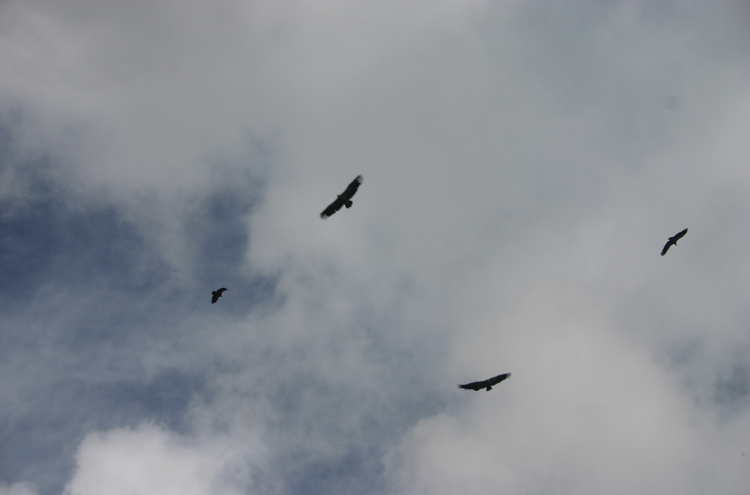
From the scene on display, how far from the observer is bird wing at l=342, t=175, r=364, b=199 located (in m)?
41.6

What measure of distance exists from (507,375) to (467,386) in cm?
426

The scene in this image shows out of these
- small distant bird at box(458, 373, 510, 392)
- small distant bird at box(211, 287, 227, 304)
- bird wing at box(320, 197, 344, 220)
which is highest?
small distant bird at box(211, 287, 227, 304)

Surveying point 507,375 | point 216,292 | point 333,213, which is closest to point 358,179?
point 333,213

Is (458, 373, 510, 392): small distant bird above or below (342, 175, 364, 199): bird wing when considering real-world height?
below

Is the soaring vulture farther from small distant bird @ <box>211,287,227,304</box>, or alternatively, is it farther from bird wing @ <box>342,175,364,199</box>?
small distant bird @ <box>211,287,227,304</box>

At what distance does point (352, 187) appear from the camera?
41812mm

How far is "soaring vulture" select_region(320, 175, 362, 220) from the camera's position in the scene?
137 feet

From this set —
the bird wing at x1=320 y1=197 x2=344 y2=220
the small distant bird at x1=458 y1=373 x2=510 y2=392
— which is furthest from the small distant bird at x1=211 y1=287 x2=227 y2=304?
the small distant bird at x1=458 y1=373 x2=510 y2=392

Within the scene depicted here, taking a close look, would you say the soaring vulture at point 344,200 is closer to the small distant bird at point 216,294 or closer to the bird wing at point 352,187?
the bird wing at point 352,187

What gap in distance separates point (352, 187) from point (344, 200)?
56.5 inches

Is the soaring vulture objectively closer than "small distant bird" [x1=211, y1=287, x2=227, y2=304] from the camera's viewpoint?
Yes

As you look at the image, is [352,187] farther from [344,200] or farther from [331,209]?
[331,209]

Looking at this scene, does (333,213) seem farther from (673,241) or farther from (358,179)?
(673,241)

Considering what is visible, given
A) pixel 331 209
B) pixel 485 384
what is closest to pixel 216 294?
pixel 331 209
